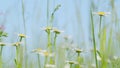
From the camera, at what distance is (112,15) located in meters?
1.36

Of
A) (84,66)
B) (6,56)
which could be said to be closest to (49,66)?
(84,66)

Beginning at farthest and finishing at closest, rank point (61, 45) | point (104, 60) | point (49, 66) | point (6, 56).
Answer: point (6, 56), point (61, 45), point (49, 66), point (104, 60)

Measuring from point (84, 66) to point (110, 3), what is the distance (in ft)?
0.95

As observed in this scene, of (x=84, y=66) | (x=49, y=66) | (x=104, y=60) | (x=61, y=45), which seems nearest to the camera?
(x=104, y=60)

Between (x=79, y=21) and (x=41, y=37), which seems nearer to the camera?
Answer: (x=79, y=21)

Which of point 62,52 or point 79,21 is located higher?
point 79,21

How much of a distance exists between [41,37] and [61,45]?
0.32 metres

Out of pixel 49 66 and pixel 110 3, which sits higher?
pixel 110 3

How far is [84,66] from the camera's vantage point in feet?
4.66

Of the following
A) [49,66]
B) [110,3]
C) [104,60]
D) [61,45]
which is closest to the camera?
[104,60]

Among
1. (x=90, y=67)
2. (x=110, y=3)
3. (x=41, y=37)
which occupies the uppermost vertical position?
(x=110, y=3)

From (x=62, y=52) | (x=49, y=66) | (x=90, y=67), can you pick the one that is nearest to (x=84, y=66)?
(x=90, y=67)

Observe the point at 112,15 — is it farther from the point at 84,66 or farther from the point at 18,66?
the point at 18,66

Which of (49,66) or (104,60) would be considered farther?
(49,66)
